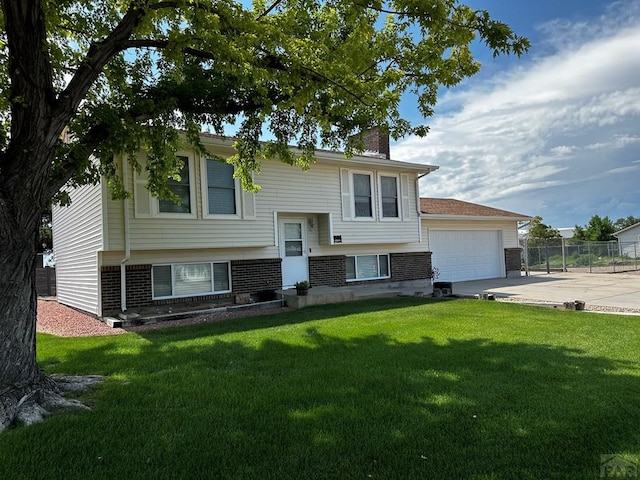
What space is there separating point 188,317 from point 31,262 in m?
6.29

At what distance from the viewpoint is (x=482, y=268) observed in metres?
20.1

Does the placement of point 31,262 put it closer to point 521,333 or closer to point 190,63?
point 190,63

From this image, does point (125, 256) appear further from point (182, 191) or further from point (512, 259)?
point (512, 259)

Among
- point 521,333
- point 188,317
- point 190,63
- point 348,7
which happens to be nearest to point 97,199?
point 188,317

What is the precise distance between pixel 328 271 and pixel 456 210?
8514 millimetres

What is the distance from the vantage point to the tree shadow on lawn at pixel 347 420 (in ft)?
9.69

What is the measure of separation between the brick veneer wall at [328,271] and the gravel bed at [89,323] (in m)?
2.58

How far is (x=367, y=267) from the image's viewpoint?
15.4 metres

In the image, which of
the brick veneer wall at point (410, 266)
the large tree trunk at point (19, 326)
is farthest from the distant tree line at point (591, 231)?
the large tree trunk at point (19, 326)

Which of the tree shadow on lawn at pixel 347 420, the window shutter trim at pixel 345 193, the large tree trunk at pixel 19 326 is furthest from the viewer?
the window shutter trim at pixel 345 193

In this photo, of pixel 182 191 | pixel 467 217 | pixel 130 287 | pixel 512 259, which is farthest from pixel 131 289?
pixel 512 259

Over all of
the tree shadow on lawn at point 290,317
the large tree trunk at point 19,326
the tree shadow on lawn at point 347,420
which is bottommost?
the tree shadow on lawn at point 347,420

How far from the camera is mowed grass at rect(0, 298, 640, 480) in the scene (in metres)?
2.97

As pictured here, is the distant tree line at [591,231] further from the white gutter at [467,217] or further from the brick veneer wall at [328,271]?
the brick veneer wall at [328,271]
